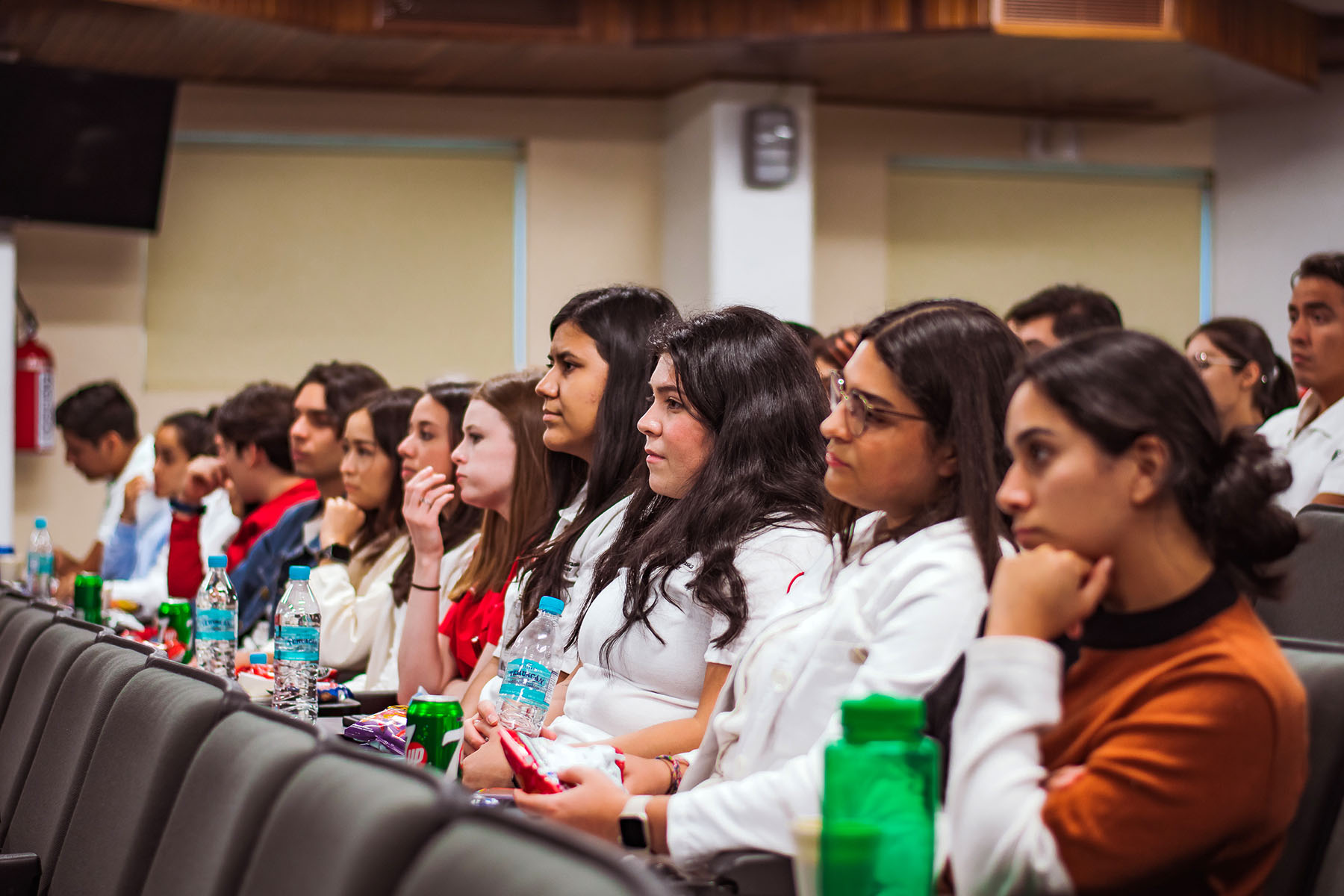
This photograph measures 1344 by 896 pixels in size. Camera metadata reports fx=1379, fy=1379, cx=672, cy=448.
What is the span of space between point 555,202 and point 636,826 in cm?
542

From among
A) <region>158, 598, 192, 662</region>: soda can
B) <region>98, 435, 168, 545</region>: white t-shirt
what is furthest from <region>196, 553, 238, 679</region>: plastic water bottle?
<region>98, 435, 168, 545</region>: white t-shirt

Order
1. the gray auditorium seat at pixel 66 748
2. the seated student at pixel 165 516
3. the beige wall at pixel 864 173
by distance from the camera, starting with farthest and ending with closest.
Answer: the beige wall at pixel 864 173 → the seated student at pixel 165 516 → the gray auditorium seat at pixel 66 748

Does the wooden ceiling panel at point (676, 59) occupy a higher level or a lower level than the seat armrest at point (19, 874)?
higher

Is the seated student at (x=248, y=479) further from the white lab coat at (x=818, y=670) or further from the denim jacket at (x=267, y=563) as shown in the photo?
the white lab coat at (x=818, y=670)

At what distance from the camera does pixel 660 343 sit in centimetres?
232

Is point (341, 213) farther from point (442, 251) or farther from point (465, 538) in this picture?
point (465, 538)

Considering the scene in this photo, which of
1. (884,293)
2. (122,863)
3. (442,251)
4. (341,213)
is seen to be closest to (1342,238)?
(884,293)

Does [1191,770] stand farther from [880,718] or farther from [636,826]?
[636,826]

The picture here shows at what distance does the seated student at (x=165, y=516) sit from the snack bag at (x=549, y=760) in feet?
11.8

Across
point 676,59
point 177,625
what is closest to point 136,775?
point 177,625

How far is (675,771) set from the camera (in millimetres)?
1954

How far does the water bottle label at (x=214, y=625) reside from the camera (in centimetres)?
292

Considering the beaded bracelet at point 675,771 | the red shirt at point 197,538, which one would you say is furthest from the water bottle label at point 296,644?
the red shirt at point 197,538

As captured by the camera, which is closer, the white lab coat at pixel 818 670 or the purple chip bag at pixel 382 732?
the white lab coat at pixel 818 670
